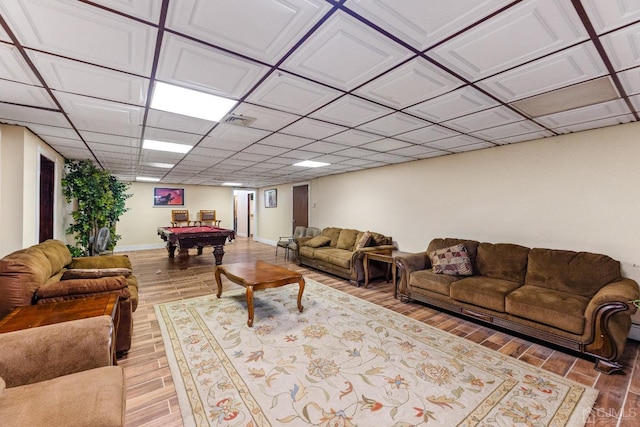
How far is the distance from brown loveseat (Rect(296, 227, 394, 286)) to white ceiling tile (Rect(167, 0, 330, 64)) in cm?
381

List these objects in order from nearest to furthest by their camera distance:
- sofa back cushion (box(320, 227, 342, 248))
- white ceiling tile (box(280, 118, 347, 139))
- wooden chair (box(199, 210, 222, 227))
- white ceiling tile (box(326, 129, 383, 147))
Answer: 1. white ceiling tile (box(280, 118, 347, 139))
2. white ceiling tile (box(326, 129, 383, 147))
3. sofa back cushion (box(320, 227, 342, 248))
4. wooden chair (box(199, 210, 222, 227))

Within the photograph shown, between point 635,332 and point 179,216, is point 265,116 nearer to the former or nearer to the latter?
point 635,332

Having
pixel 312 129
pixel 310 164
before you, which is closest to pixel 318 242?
pixel 310 164

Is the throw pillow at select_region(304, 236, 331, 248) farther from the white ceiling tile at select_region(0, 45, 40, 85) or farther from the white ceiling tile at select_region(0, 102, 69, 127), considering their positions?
the white ceiling tile at select_region(0, 45, 40, 85)

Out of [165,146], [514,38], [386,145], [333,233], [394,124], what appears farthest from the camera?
[333,233]

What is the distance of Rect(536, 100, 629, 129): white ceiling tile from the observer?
244 cm

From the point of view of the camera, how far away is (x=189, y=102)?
2.42 metres

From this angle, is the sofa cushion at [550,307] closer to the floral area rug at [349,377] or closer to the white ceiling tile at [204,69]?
the floral area rug at [349,377]

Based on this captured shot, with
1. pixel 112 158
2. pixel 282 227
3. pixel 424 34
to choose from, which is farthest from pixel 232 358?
pixel 282 227

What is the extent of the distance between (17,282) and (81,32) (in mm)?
1958

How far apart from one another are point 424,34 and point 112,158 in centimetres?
557

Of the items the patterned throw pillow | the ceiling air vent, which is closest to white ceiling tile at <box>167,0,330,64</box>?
the ceiling air vent

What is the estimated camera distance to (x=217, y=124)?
2.98 metres

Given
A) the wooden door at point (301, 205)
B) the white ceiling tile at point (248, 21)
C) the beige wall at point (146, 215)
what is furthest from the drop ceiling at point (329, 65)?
the beige wall at point (146, 215)
